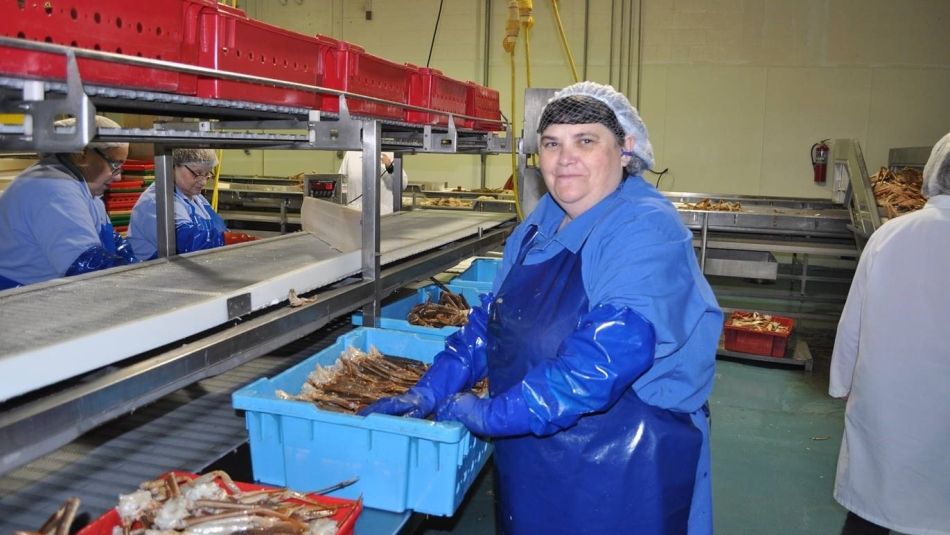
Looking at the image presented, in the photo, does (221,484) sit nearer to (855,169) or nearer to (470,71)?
(855,169)

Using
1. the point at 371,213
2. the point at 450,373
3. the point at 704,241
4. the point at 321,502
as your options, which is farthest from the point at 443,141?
the point at 704,241

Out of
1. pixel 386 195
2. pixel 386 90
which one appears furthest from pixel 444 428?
pixel 386 195

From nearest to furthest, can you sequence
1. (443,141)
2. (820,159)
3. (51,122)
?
(51,122) → (443,141) → (820,159)

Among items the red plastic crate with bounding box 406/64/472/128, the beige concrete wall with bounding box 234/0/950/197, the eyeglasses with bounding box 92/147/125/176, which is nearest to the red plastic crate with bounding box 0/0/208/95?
the red plastic crate with bounding box 406/64/472/128

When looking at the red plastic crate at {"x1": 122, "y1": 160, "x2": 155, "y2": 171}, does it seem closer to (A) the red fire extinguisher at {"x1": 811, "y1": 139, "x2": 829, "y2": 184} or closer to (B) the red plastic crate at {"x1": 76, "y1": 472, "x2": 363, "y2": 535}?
(B) the red plastic crate at {"x1": 76, "y1": 472, "x2": 363, "y2": 535}

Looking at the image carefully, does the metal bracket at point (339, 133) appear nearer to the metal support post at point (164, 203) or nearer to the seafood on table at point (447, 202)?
the metal support post at point (164, 203)

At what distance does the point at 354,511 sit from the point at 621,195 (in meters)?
1.05

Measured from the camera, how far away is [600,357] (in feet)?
5.12

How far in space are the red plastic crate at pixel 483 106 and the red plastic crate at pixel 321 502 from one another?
9.88ft

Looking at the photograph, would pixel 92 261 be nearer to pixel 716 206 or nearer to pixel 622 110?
pixel 622 110

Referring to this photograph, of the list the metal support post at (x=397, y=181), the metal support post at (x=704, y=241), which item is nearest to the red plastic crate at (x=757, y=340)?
the metal support post at (x=704, y=241)

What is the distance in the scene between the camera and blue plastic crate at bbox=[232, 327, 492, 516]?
1773 mm

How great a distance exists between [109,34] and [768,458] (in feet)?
13.1

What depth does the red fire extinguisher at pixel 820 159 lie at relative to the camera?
30.6 feet
